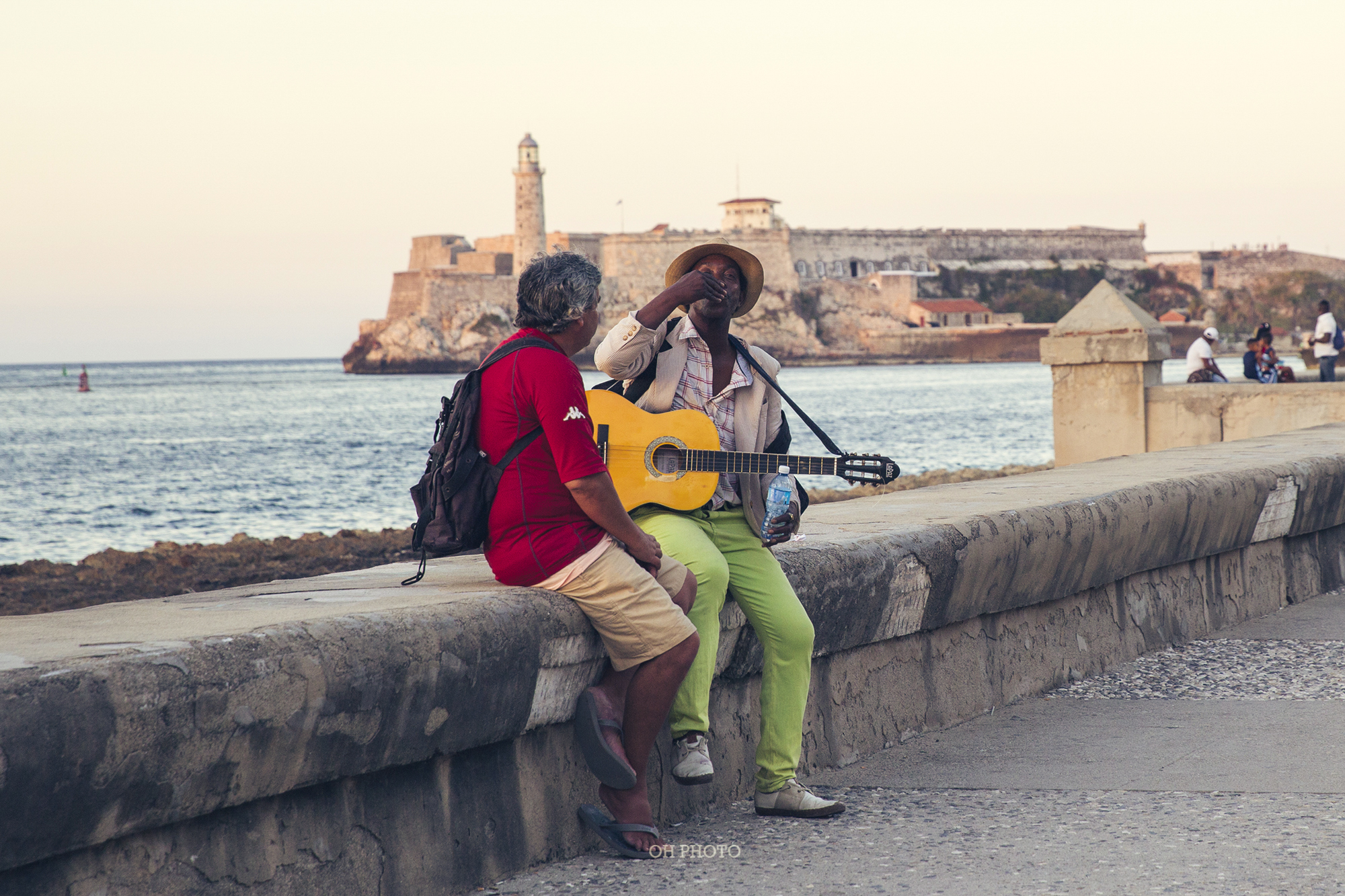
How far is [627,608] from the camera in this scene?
307 cm

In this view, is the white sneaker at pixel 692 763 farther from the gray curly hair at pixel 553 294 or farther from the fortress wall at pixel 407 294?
the fortress wall at pixel 407 294

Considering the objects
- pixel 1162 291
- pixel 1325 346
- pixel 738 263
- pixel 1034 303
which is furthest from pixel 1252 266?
pixel 738 263

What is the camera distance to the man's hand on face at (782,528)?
351 cm

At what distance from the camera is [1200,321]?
10694 cm

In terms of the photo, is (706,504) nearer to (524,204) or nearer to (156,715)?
(156,715)

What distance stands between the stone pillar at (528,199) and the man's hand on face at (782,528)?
92496 mm

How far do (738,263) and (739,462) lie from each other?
25.1 inches

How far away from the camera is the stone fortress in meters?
98.6

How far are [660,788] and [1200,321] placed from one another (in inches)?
4395

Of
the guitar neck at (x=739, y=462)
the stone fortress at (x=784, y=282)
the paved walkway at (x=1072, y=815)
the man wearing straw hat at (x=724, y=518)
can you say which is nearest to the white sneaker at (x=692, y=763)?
the man wearing straw hat at (x=724, y=518)

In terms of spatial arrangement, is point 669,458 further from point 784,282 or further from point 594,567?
point 784,282

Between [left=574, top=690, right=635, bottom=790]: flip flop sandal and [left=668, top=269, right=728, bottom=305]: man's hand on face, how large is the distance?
1.07 meters

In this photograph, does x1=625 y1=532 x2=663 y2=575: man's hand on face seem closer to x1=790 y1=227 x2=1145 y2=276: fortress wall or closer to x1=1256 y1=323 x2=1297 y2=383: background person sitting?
x1=1256 y1=323 x2=1297 y2=383: background person sitting

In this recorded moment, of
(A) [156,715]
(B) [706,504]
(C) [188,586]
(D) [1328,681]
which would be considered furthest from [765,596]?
(C) [188,586]
